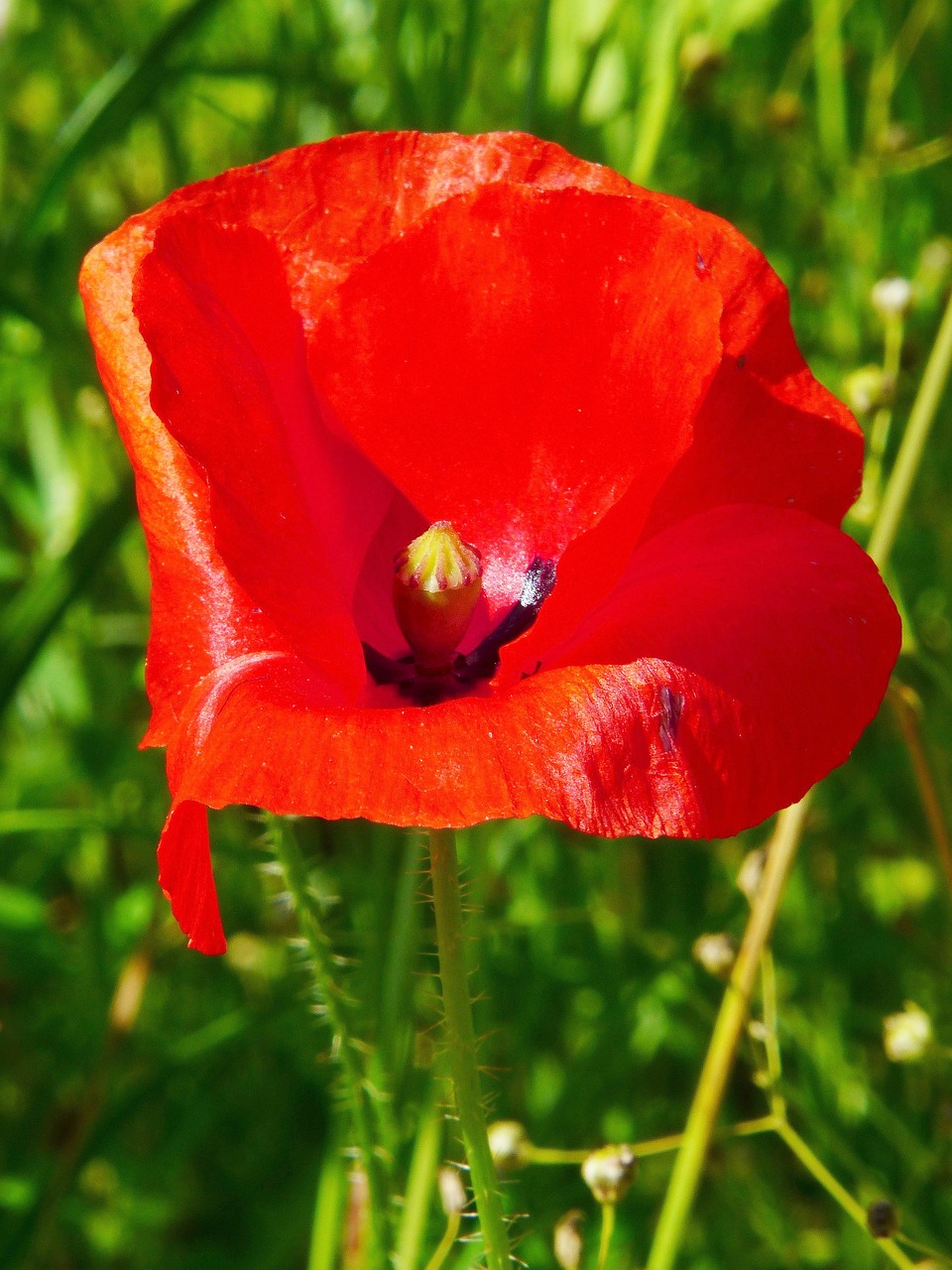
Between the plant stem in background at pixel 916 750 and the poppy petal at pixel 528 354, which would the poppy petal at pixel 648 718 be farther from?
the plant stem in background at pixel 916 750

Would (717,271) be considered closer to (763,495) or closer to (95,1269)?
(763,495)

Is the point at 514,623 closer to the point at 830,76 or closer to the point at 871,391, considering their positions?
the point at 871,391

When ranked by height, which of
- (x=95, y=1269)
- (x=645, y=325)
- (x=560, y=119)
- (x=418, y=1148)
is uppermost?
(x=560, y=119)

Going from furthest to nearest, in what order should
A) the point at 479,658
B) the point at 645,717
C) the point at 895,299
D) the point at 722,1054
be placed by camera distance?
the point at 895,299 → the point at 722,1054 → the point at 479,658 → the point at 645,717

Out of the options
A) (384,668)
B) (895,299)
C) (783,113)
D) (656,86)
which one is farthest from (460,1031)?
(783,113)

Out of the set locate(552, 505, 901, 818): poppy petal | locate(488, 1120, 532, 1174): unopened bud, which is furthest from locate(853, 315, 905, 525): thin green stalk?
locate(488, 1120, 532, 1174): unopened bud

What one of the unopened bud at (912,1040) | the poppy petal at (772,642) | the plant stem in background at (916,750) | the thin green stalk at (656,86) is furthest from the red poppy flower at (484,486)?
the thin green stalk at (656,86)

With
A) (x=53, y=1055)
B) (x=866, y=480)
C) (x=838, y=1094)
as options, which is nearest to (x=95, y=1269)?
(x=53, y=1055)
